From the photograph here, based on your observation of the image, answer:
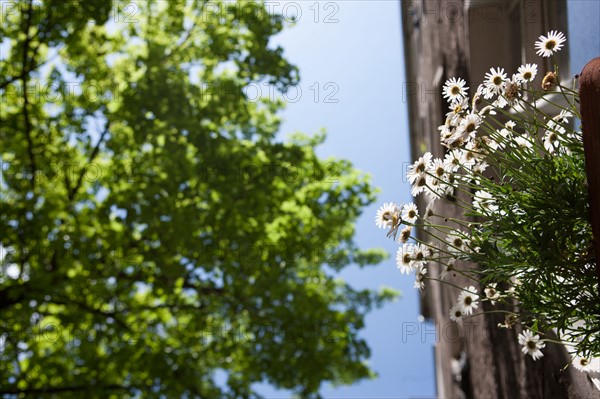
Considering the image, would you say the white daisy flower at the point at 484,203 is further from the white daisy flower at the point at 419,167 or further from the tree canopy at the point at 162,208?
the tree canopy at the point at 162,208

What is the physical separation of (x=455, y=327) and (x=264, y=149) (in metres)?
3.94

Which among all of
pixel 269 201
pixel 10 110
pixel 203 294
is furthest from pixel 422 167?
pixel 10 110

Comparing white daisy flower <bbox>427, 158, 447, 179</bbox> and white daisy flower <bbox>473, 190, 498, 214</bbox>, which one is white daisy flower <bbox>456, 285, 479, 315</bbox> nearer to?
white daisy flower <bbox>473, 190, 498, 214</bbox>

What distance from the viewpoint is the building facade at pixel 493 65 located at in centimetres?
540

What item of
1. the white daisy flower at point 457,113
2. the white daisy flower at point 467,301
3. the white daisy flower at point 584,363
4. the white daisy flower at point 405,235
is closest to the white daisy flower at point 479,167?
the white daisy flower at point 457,113

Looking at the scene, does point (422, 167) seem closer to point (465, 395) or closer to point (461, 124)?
point (461, 124)

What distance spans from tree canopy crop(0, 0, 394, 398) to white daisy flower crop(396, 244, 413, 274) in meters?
7.20

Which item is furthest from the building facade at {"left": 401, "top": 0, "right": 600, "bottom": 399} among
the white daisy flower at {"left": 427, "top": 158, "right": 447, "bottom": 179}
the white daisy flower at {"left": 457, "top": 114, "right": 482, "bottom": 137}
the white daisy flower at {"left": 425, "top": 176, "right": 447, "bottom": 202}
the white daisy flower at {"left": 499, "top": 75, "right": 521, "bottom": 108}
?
the white daisy flower at {"left": 457, "top": 114, "right": 482, "bottom": 137}

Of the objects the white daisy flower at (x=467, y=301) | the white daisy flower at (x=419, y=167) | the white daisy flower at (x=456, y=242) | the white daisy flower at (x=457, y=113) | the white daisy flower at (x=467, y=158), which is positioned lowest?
the white daisy flower at (x=467, y=301)

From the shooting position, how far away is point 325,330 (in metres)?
10.9

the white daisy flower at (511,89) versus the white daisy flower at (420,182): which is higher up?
the white daisy flower at (511,89)

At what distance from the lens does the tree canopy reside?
1004 centimetres

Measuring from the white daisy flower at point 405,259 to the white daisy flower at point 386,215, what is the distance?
12 cm

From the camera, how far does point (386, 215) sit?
9.61ft
